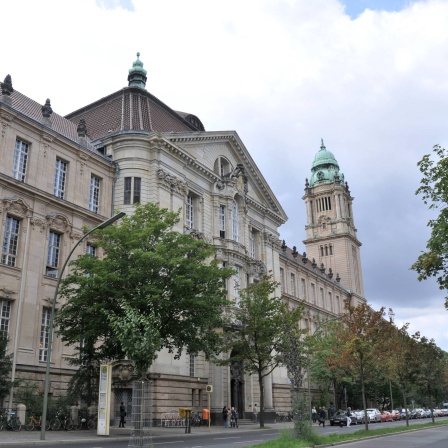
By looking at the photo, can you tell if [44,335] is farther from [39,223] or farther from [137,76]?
[137,76]

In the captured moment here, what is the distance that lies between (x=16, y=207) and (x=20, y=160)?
3.34 m

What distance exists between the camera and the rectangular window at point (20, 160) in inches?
1288

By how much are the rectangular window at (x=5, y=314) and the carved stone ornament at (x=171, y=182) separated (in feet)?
47.2

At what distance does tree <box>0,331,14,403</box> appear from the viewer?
85.5 feet

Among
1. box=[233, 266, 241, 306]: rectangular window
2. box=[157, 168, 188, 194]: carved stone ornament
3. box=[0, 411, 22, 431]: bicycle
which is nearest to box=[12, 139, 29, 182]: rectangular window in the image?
box=[157, 168, 188, 194]: carved stone ornament

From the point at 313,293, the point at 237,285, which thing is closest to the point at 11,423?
the point at 237,285

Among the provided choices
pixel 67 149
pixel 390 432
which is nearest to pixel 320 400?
pixel 390 432

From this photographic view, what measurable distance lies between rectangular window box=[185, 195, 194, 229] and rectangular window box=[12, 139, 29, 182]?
13.7 meters

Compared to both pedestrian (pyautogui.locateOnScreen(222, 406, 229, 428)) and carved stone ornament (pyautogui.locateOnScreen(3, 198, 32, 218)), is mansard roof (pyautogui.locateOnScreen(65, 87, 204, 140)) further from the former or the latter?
pedestrian (pyautogui.locateOnScreen(222, 406, 229, 428))

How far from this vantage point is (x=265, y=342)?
38500mm

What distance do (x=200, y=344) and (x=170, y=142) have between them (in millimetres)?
17809

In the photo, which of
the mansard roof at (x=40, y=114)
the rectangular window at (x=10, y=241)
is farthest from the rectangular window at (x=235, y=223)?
the rectangular window at (x=10, y=241)

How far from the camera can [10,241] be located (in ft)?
103

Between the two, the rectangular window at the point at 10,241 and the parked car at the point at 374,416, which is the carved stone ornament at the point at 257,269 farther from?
the rectangular window at the point at 10,241
